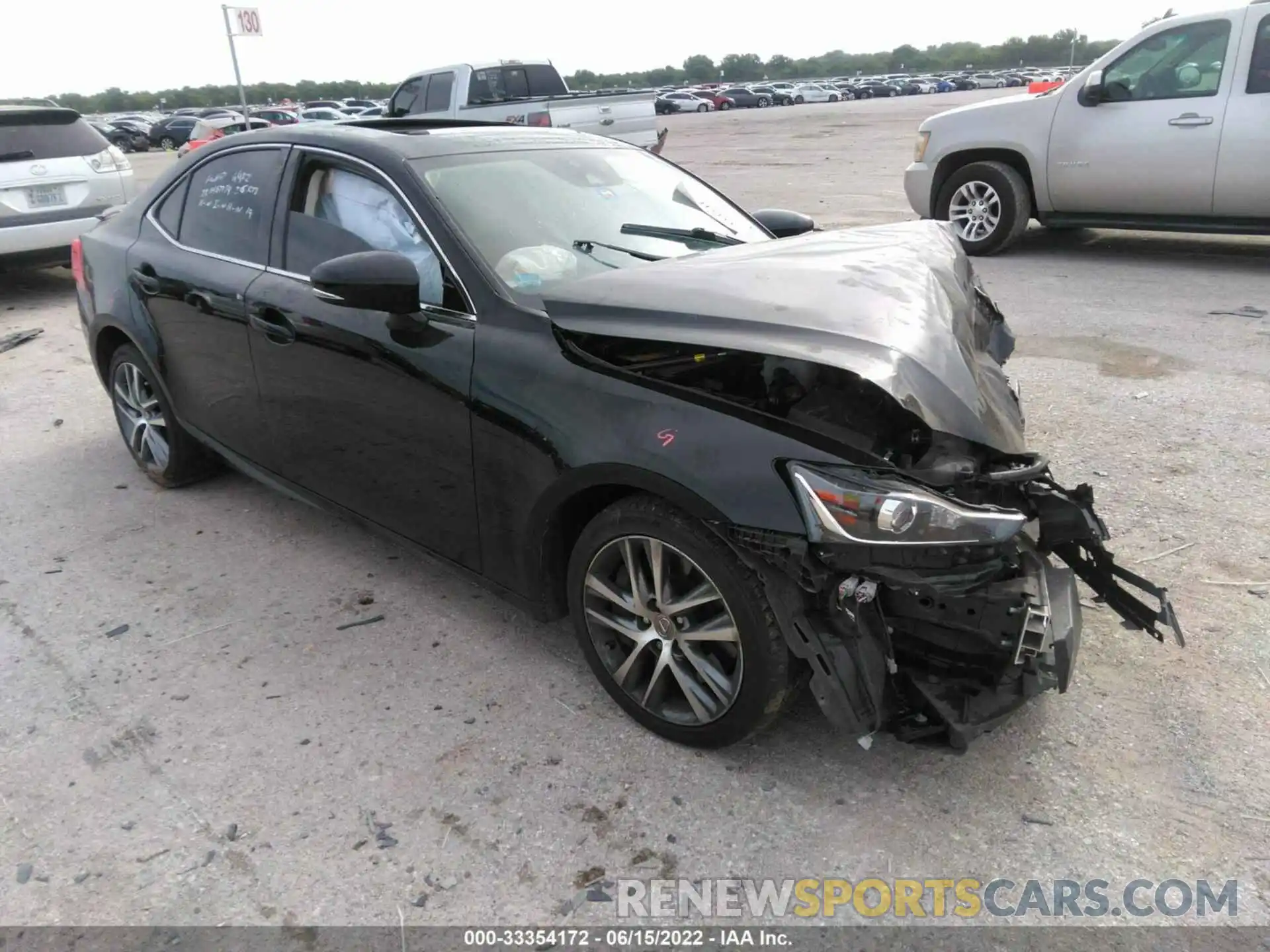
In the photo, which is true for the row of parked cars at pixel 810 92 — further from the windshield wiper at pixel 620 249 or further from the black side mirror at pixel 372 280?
the black side mirror at pixel 372 280

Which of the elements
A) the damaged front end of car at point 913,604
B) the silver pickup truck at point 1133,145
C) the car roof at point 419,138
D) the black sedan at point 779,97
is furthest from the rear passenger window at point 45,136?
the black sedan at point 779,97

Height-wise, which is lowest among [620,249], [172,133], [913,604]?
[913,604]

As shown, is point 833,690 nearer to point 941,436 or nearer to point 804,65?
point 941,436

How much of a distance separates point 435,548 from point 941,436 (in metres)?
1.73

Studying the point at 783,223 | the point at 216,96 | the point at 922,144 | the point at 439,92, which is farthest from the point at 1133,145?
the point at 216,96

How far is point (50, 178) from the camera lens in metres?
8.62

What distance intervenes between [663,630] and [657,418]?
0.62m

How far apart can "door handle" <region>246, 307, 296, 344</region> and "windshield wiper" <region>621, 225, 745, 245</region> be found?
1.32 metres

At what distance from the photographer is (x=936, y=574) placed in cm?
226

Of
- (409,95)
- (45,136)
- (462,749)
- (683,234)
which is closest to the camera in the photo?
(462,749)

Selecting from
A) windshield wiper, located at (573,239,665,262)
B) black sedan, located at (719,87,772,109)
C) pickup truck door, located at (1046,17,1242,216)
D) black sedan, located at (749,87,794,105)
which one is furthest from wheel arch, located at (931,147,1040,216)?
black sedan, located at (749,87,794,105)

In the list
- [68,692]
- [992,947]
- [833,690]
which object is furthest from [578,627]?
[68,692]

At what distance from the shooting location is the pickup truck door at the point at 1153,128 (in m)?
7.53

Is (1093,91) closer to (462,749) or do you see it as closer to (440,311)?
Result: (440,311)
